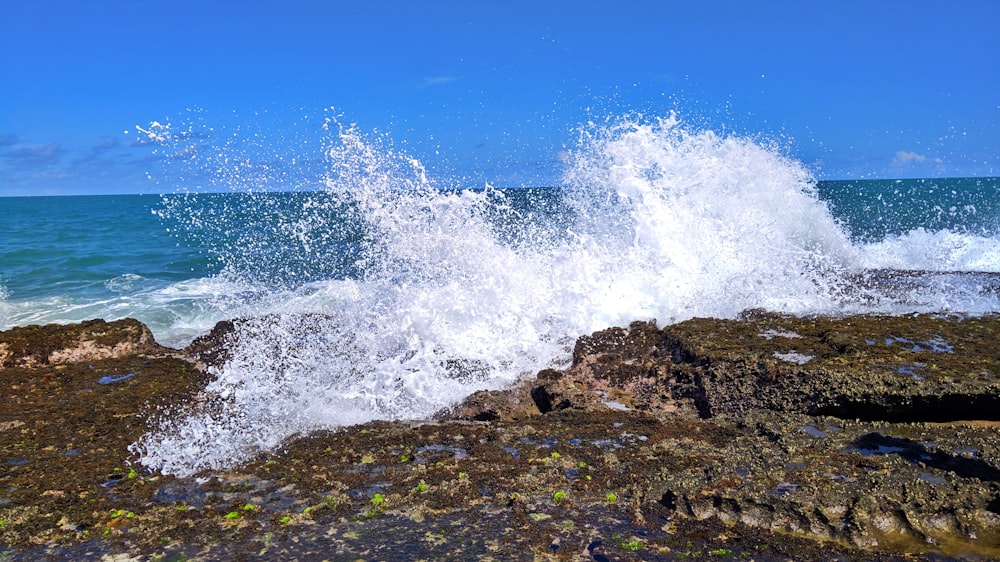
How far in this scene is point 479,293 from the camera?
8.55 metres

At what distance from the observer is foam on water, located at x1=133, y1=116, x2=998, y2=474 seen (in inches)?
249

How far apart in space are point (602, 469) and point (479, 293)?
4124 millimetres

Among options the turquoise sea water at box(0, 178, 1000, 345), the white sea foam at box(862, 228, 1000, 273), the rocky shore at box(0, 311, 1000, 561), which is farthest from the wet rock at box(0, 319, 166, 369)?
the white sea foam at box(862, 228, 1000, 273)

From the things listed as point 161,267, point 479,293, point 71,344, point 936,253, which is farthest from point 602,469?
point 161,267

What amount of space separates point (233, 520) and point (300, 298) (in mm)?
8640

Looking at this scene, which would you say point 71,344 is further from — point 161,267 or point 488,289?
point 161,267

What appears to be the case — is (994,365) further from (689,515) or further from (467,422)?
(467,422)

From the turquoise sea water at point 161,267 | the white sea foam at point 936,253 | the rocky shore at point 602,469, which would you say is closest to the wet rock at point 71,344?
the rocky shore at point 602,469

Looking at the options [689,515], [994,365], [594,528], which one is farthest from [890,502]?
[994,365]

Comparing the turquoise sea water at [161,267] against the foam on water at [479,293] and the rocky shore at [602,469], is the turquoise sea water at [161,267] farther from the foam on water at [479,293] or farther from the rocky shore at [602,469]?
the rocky shore at [602,469]

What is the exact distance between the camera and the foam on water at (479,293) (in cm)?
632

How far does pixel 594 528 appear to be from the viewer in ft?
13.0

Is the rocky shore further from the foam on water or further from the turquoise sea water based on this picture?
the turquoise sea water

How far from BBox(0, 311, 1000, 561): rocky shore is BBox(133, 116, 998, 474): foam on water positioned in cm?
55
